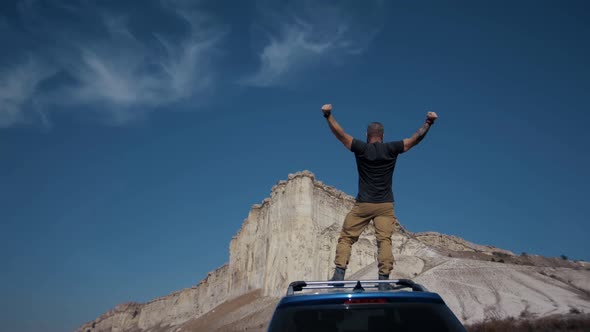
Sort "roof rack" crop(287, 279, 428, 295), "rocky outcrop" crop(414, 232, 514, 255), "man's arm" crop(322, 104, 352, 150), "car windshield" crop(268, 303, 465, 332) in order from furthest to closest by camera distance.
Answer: "rocky outcrop" crop(414, 232, 514, 255)
"man's arm" crop(322, 104, 352, 150)
"roof rack" crop(287, 279, 428, 295)
"car windshield" crop(268, 303, 465, 332)

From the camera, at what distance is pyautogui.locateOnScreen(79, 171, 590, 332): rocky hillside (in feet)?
109

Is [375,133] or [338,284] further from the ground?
[375,133]

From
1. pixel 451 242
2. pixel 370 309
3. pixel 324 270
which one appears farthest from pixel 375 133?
pixel 451 242

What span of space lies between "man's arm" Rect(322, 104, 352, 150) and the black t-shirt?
3.1 inches

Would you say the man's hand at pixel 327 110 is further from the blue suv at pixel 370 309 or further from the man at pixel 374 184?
the blue suv at pixel 370 309

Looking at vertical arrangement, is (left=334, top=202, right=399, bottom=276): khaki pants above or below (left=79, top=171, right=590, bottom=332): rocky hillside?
below

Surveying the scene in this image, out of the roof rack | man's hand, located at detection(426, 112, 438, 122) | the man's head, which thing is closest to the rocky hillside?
man's hand, located at detection(426, 112, 438, 122)

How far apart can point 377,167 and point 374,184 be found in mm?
208

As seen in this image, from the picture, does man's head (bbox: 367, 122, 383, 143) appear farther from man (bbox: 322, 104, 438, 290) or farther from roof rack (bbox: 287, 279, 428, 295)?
roof rack (bbox: 287, 279, 428, 295)

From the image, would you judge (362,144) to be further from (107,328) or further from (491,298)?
(107,328)

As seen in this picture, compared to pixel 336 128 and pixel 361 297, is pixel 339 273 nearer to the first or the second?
pixel 336 128

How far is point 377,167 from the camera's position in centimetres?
572

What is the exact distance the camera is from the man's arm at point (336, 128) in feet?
19.0

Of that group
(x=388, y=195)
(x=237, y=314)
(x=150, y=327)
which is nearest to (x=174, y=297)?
(x=150, y=327)
